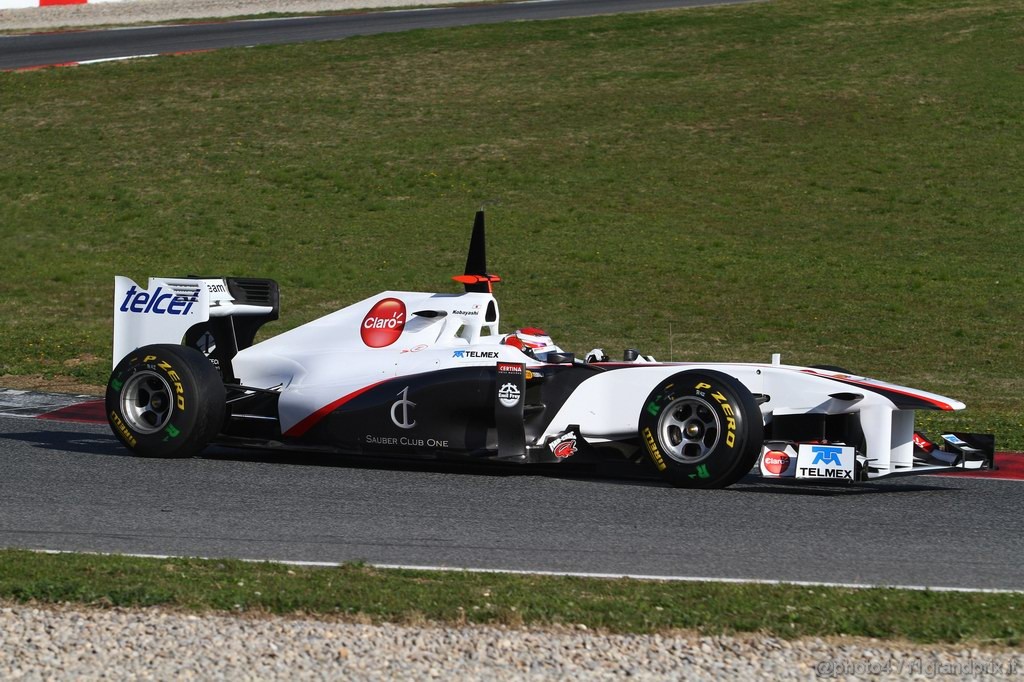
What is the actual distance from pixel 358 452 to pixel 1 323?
11.5 meters

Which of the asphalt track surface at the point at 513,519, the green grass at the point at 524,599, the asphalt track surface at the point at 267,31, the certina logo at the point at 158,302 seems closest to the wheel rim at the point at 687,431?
the asphalt track surface at the point at 513,519

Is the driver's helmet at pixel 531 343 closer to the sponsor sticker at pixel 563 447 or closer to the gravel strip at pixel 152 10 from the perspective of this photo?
the sponsor sticker at pixel 563 447

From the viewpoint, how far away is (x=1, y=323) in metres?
19.6

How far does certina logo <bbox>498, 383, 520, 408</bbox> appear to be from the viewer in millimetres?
9461

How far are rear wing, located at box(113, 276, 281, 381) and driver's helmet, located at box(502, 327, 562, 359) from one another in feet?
7.11

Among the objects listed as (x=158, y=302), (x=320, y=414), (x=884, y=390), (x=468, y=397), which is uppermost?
(x=158, y=302)

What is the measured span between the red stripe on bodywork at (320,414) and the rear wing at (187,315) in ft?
3.25

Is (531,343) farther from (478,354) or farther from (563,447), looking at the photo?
(563,447)

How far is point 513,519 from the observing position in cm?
834

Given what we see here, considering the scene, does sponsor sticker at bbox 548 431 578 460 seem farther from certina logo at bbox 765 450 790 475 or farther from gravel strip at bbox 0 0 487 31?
gravel strip at bbox 0 0 487 31

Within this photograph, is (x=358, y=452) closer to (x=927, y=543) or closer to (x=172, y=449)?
(x=172, y=449)

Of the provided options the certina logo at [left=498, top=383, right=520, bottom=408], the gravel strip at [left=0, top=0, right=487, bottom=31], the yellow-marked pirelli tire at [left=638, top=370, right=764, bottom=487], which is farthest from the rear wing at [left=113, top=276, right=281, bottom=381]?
the gravel strip at [left=0, top=0, right=487, bottom=31]

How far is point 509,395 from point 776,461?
187cm

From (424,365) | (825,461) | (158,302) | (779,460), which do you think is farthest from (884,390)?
(158,302)
